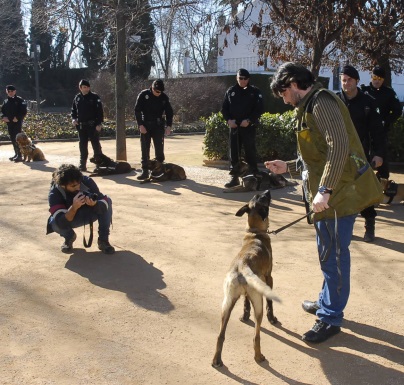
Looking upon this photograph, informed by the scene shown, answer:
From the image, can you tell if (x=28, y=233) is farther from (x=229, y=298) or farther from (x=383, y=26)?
(x=383, y=26)

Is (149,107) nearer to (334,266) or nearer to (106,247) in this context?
(106,247)

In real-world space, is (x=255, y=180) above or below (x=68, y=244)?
above

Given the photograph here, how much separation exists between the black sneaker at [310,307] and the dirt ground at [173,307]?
0.26ft

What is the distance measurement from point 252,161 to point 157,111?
2.29 meters

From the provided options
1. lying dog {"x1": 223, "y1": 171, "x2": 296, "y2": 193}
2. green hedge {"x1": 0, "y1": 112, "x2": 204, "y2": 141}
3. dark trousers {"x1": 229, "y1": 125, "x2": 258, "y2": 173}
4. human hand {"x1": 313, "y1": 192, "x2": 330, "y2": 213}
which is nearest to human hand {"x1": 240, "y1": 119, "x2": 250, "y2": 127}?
dark trousers {"x1": 229, "y1": 125, "x2": 258, "y2": 173}

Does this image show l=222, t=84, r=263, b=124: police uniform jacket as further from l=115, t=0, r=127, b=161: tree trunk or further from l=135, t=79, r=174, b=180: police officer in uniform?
l=115, t=0, r=127, b=161: tree trunk

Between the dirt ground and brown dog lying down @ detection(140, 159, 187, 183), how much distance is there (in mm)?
2320

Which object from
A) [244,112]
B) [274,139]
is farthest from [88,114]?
[274,139]

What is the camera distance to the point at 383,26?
1026 centimetres

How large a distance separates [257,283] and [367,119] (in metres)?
3.59

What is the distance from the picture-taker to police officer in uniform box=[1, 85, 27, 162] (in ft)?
43.4

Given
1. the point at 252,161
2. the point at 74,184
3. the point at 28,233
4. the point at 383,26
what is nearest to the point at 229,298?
the point at 74,184

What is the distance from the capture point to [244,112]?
927 centimetres

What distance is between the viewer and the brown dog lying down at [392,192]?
24.5 feet
